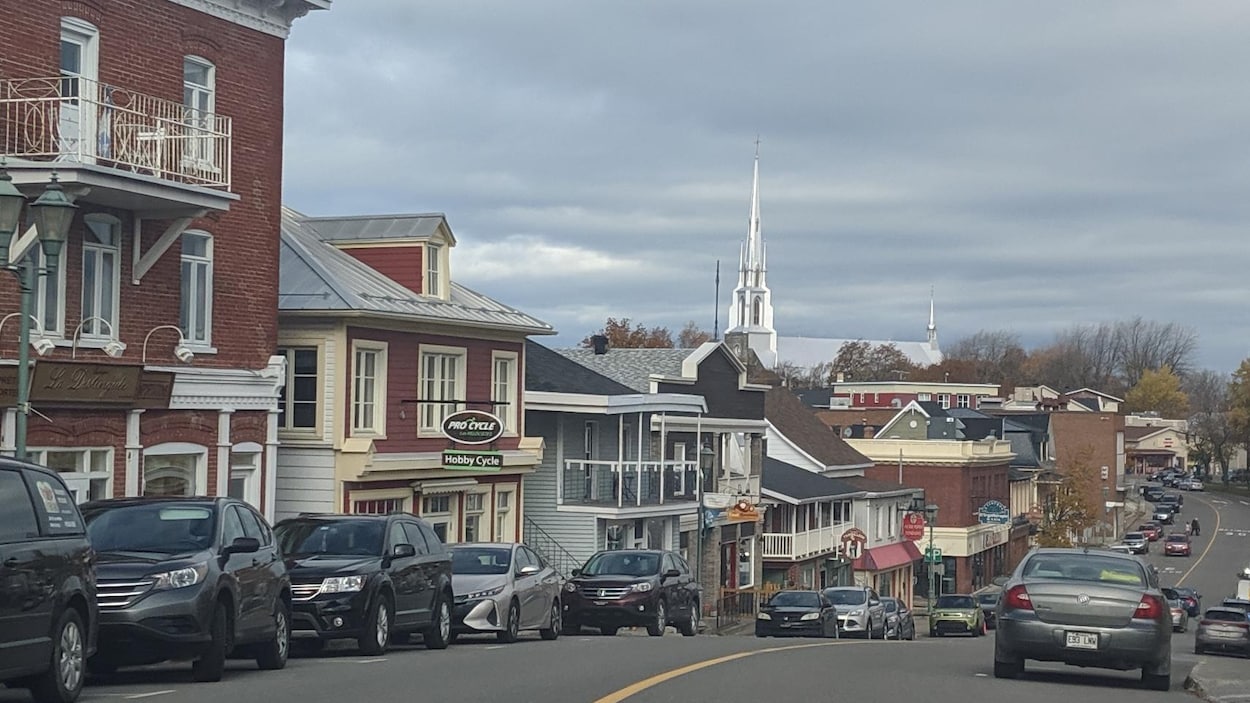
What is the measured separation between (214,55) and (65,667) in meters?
18.1

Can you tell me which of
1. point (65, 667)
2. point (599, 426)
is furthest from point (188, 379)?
point (599, 426)

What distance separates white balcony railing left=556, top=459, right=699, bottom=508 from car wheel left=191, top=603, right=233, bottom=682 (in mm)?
27133

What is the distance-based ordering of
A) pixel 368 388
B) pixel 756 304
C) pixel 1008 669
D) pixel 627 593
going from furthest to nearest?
pixel 756 304, pixel 368 388, pixel 627 593, pixel 1008 669

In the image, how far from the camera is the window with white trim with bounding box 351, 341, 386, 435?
3462 cm

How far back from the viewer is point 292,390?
3441 centimetres

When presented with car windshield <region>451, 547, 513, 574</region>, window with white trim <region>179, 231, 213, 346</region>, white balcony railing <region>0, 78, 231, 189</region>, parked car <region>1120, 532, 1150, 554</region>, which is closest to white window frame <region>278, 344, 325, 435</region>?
window with white trim <region>179, 231, 213, 346</region>

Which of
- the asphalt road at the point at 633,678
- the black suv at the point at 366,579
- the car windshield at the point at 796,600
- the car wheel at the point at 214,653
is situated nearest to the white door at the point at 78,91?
the black suv at the point at 366,579

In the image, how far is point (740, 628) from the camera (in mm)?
49688

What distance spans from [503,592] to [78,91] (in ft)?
33.3

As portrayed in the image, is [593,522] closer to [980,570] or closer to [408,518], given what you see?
[408,518]

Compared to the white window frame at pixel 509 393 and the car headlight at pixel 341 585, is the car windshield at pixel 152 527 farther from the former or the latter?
the white window frame at pixel 509 393

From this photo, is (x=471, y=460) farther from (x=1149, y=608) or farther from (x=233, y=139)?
(x=1149, y=608)

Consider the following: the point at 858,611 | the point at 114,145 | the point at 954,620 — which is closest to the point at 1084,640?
the point at 114,145

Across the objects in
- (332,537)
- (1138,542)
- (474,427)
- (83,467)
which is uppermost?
(474,427)
